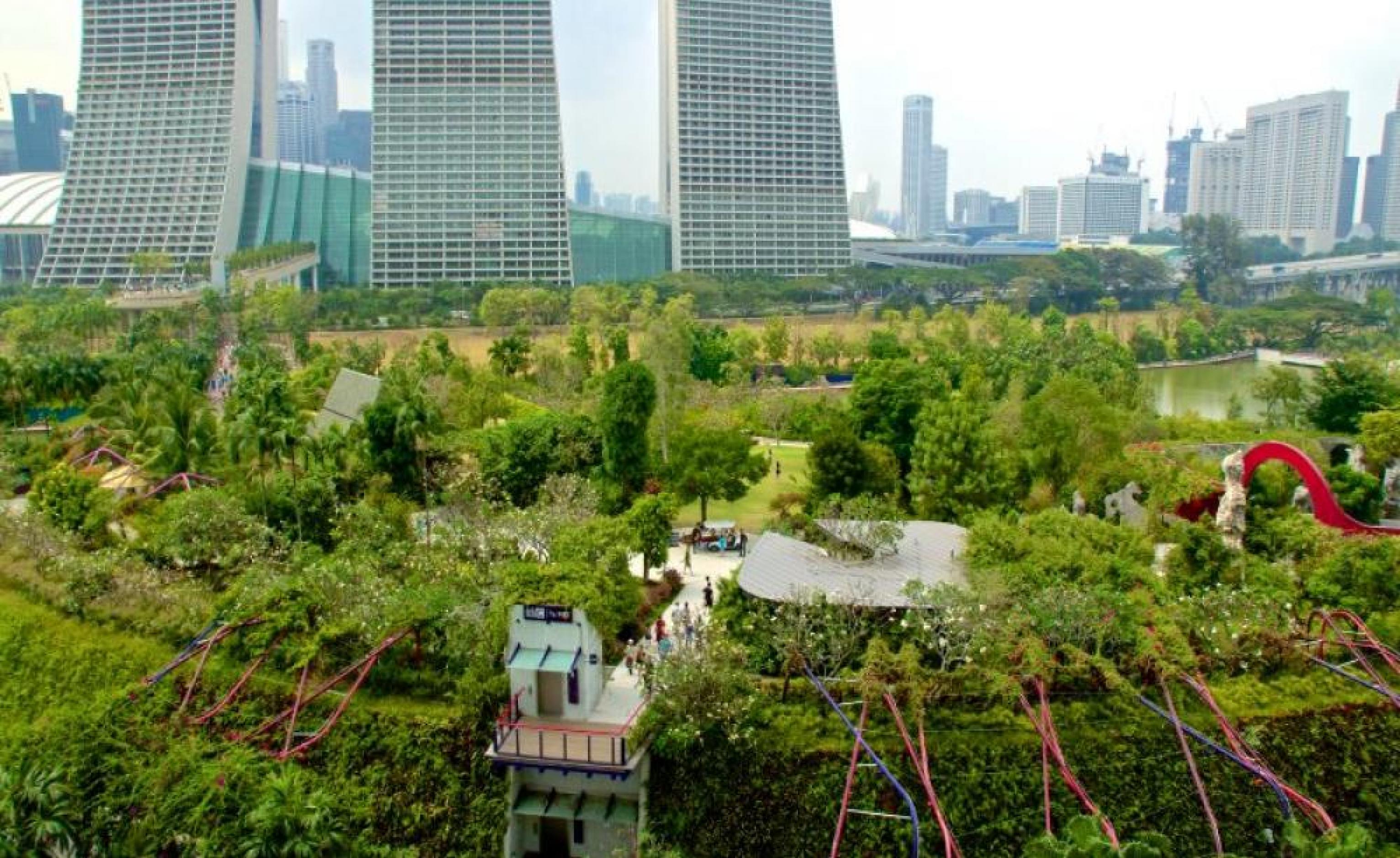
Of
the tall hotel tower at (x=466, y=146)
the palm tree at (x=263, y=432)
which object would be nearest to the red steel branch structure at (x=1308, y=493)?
the palm tree at (x=263, y=432)

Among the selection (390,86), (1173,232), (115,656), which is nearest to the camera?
(115,656)

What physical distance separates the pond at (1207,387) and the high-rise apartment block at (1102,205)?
11490 cm

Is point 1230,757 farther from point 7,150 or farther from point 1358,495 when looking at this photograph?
point 7,150

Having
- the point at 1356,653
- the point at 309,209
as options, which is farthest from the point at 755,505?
the point at 309,209

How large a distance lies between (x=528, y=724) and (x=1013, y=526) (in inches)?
341

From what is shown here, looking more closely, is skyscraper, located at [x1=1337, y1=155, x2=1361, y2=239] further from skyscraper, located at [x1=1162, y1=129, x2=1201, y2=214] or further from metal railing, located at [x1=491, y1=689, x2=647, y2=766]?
metal railing, located at [x1=491, y1=689, x2=647, y2=766]

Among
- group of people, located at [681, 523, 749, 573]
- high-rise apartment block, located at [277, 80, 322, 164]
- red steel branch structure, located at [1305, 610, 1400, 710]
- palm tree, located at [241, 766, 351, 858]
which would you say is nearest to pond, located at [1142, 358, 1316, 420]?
group of people, located at [681, 523, 749, 573]

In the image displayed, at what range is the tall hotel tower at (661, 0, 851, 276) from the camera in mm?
80500

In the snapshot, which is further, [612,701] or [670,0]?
[670,0]

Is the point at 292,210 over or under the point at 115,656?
over

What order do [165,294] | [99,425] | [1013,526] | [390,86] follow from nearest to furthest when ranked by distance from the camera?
[1013,526], [99,425], [165,294], [390,86]

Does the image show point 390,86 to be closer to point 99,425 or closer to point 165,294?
point 165,294

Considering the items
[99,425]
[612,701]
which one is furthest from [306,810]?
[99,425]

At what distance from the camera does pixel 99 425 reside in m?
30.2
